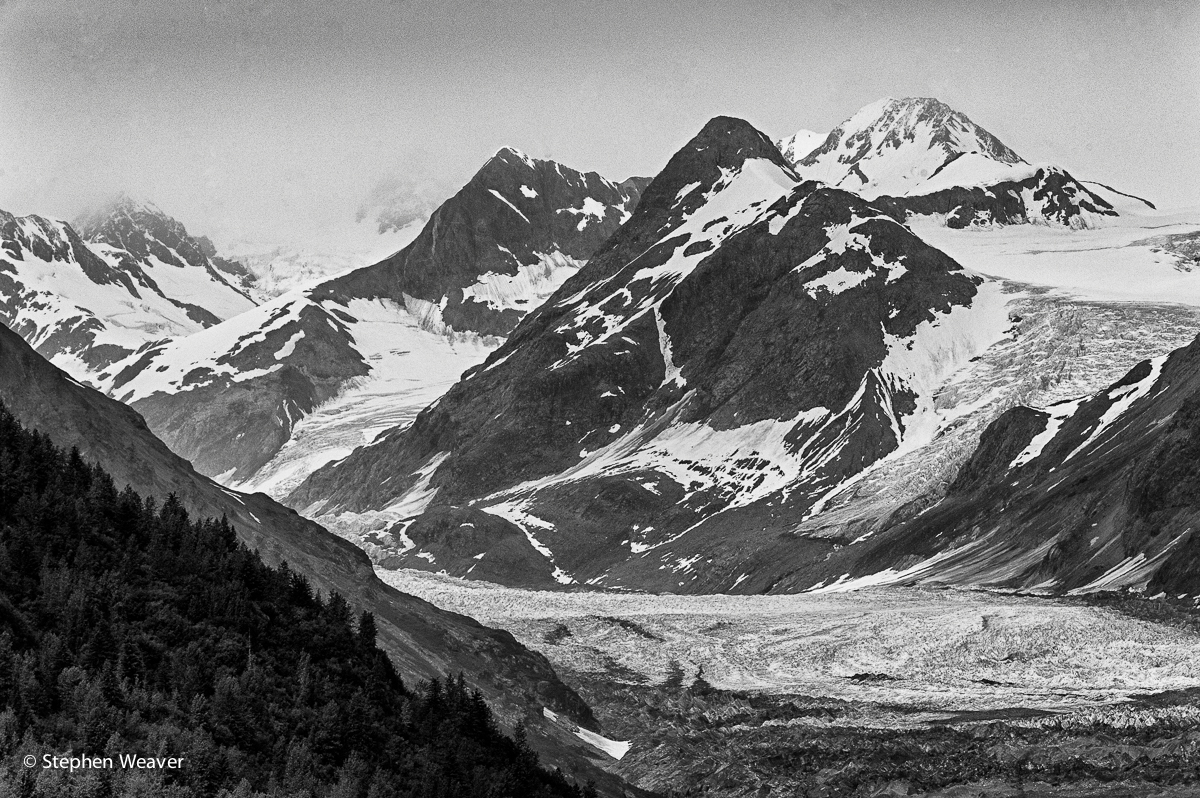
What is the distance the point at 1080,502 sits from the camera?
144 meters

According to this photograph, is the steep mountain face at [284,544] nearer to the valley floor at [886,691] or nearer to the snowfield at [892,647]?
the valley floor at [886,691]

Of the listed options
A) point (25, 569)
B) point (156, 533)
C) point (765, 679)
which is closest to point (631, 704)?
point (765, 679)

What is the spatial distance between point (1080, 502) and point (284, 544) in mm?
72672

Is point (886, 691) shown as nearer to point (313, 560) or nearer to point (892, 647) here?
point (892, 647)

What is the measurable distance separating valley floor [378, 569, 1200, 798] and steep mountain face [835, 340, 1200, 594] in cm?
935

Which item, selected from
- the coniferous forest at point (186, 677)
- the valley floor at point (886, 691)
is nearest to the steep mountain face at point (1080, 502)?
the valley floor at point (886, 691)

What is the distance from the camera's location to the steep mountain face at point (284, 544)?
85.9 m

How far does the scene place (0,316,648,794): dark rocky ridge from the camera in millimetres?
85125

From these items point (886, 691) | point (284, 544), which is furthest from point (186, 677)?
point (886, 691)

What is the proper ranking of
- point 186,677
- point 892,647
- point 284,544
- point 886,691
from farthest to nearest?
point 892,647 → point 284,544 → point 886,691 → point 186,677

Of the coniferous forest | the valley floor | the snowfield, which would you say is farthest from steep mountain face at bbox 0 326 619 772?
the coniferous forest

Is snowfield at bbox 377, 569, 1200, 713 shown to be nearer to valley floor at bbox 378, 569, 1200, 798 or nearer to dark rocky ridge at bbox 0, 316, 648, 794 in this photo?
valley floor at bbox 378, 569, 1200, 798

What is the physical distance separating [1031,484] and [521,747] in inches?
4055

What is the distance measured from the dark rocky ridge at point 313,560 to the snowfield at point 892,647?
27.1 feet
